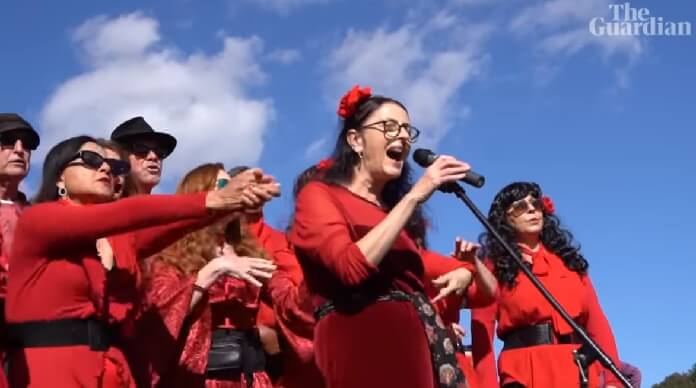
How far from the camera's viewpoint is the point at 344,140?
169 inches

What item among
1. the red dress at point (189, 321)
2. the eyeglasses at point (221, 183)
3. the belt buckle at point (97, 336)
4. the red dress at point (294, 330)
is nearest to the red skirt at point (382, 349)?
the eyeglasses at point (221, 183)

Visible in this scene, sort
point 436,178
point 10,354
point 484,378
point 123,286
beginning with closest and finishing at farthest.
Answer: point 436,178 < point 10,354 < point 123,286 < point 484,378

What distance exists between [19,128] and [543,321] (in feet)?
10.9

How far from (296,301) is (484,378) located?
125cm

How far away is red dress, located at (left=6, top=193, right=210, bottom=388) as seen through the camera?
3797 millimetres

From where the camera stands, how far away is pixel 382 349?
372cm

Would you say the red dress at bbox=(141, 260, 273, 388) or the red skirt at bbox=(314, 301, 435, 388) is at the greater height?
the red dress at bbox=(141, 260, 273, 388)

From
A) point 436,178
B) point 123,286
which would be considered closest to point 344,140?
point 436,178

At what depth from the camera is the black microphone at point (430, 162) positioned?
12.7 feet

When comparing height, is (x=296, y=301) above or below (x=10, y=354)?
above

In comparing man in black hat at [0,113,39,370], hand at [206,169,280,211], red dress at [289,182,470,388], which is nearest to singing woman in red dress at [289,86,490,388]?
red dress at [289,182,470,388]

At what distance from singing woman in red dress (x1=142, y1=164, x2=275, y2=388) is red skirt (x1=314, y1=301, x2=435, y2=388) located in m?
0.78

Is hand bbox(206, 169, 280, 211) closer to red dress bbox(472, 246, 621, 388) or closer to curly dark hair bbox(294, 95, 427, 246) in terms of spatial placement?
curly dark hair bbox(294, 95, 427, 246)

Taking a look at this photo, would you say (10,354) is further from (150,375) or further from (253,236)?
(253,236)
